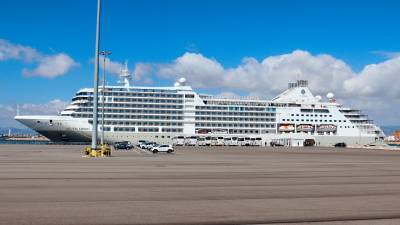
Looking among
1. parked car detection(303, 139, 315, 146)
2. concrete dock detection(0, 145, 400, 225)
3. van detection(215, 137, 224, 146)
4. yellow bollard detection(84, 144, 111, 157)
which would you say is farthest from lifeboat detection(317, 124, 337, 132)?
concrete dock detection(0, 145, 400, 225)

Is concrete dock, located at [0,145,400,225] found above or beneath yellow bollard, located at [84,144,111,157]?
beneath

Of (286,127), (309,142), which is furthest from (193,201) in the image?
(286,127)

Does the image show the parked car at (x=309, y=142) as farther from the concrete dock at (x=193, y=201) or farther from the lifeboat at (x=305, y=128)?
the concrete dock at (x=193, y=201)

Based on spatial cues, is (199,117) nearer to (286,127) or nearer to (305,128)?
(286,127)

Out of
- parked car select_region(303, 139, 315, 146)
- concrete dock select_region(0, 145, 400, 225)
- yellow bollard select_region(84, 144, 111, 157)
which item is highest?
parked car select_region(303, 139, 315, 146)

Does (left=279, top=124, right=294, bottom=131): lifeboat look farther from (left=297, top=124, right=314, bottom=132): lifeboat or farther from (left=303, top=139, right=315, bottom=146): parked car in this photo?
(left=303, top=139, right=315, bottom=146): parked car

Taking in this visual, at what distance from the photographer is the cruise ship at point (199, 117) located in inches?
4547

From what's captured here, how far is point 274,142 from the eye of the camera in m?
130

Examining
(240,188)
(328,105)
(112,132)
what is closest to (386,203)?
(240,188)

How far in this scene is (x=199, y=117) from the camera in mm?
126312

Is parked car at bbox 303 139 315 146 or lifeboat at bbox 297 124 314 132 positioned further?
lifeboat at bbox 297 124 314 132

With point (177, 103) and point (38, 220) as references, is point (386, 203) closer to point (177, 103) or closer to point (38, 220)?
point (38, 220)

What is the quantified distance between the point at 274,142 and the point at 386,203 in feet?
386

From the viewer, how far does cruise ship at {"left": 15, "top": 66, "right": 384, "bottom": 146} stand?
116 metres
